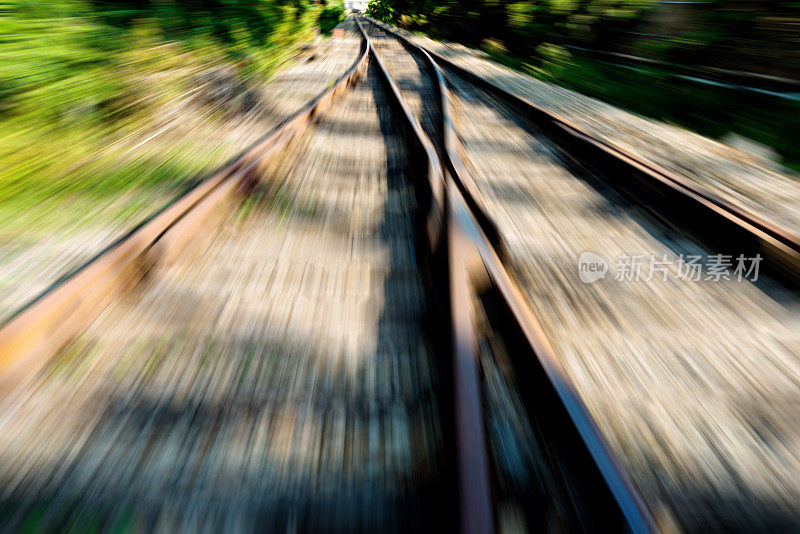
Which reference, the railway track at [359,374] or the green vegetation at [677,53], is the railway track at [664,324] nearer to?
the railway track at [359,374]

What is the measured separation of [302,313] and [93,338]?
627mm

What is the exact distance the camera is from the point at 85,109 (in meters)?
2.60

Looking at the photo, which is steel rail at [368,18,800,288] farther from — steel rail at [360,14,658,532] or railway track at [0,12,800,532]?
steel rail at [360,14,658,532]

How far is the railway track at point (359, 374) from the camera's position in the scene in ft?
2.52

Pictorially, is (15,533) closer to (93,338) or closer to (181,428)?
(181,428)

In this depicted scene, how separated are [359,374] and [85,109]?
301cm

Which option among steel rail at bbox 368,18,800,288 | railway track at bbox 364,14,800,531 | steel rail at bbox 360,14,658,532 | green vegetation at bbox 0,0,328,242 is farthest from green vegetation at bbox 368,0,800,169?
green vegetation at bbox 0,0,328,242

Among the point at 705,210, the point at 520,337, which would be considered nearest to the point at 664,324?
the point at 520,337

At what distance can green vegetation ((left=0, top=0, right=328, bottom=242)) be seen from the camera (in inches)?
75.4

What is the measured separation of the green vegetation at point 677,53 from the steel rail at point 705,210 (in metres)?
1.62

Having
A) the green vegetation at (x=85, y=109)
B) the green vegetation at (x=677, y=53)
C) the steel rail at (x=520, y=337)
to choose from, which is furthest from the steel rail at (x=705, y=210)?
the green vegetation at (x=85, y=109)

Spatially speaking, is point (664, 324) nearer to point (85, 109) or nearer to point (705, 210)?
point (705, 210)

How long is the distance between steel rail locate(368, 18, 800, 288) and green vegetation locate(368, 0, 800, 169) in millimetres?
1615

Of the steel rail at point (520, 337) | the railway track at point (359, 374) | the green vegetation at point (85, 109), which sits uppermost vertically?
the green vegetation at point (85, 109)
